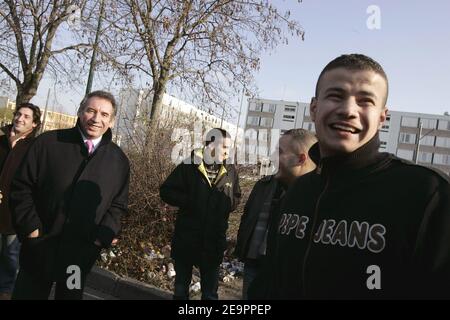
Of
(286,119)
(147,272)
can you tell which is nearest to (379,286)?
(147,272)

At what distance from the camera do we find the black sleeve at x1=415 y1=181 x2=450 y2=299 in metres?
1.21

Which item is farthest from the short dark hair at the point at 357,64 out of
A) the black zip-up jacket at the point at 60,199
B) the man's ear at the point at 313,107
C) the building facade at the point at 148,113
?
the building facade at the point at 148,113

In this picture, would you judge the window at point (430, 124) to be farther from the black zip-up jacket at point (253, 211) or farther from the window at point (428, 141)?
the black zip-up jacket at point (253, 211)

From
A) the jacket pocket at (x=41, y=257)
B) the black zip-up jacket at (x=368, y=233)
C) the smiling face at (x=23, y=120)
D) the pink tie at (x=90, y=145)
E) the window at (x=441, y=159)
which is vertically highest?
the window at (x=441, y=159)

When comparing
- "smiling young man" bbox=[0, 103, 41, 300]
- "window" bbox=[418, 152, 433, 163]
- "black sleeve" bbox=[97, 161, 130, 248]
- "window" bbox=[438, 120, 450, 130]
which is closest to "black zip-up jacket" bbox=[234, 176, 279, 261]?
"black sleeve" bbox=[97, 161, 130, 248]

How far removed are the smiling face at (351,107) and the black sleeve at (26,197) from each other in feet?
7.57

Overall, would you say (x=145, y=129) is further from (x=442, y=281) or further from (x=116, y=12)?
(x=442, y=281)

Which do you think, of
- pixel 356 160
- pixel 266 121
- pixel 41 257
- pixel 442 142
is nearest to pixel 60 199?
pixel 41 257

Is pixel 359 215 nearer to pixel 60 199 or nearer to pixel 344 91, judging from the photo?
pixel 344 91

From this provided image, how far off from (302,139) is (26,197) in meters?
2.13

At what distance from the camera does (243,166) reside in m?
8.08

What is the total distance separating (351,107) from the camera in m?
1.50

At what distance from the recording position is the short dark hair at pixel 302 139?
11.8 feet
